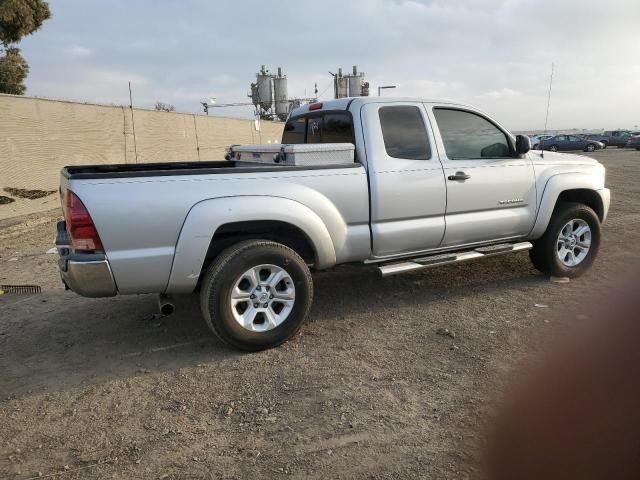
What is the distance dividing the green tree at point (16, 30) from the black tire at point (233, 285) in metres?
16.9

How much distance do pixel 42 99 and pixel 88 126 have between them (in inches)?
70.2

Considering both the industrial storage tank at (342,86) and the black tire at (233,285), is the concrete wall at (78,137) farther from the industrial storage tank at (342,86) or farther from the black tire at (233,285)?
the industrial storage tank at (342,86)

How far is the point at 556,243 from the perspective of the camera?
5.11 meters

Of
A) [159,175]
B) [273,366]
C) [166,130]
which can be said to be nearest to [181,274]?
[159,175]

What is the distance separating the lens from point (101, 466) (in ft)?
8.09

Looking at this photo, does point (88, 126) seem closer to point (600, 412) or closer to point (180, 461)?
point (180, 461)

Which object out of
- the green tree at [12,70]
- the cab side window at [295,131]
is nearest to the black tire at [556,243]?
the cab side window at [295,131]

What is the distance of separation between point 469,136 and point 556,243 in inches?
61.0

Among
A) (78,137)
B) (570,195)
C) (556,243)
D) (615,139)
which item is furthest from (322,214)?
(615,139)

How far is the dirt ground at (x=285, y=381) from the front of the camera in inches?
98.3

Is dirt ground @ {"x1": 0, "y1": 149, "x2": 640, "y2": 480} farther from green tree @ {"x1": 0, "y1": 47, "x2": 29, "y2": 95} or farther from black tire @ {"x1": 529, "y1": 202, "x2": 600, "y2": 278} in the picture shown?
green tree @ {"x1": 0, "y1": 47, "x2": 29, "y2": 95}

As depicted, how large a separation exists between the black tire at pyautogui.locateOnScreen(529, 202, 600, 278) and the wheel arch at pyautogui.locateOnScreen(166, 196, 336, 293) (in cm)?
259

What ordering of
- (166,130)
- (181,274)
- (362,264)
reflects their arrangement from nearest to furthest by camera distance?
(181,274) → (362,264) → (166,130)

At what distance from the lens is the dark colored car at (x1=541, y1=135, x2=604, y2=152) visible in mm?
37188
